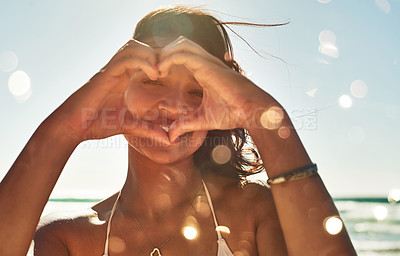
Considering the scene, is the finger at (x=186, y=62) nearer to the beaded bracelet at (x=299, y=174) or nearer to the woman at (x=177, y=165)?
the woman at (x=177, y=165)

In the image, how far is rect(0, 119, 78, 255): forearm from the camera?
7.30 feet

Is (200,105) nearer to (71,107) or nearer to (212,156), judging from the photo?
(71,107)

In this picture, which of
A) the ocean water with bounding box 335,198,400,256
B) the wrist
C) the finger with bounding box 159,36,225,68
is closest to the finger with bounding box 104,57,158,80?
the finger with bounding box 159,36,225,68

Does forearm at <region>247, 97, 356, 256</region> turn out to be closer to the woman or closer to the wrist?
the woman

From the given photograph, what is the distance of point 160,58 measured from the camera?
2408mm

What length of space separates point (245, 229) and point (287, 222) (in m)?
0.88

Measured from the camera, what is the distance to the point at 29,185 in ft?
7.57

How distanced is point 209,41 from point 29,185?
1918 millimetres

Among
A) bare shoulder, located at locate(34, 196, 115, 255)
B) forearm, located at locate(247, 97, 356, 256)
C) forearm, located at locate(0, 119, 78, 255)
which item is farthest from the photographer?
bare shoulder, located at locate(34, 196, 115, 255)

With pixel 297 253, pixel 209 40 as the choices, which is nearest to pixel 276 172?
pixel 297 253

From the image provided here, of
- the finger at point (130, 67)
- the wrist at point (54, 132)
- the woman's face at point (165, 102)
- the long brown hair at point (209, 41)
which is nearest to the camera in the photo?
the finger at point (130, 67)

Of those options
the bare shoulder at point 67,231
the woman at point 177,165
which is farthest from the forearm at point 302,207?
the bare shoulder at point 67,231

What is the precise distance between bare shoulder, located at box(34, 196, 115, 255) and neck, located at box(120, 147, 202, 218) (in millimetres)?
289

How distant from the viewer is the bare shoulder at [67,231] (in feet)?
9.64
